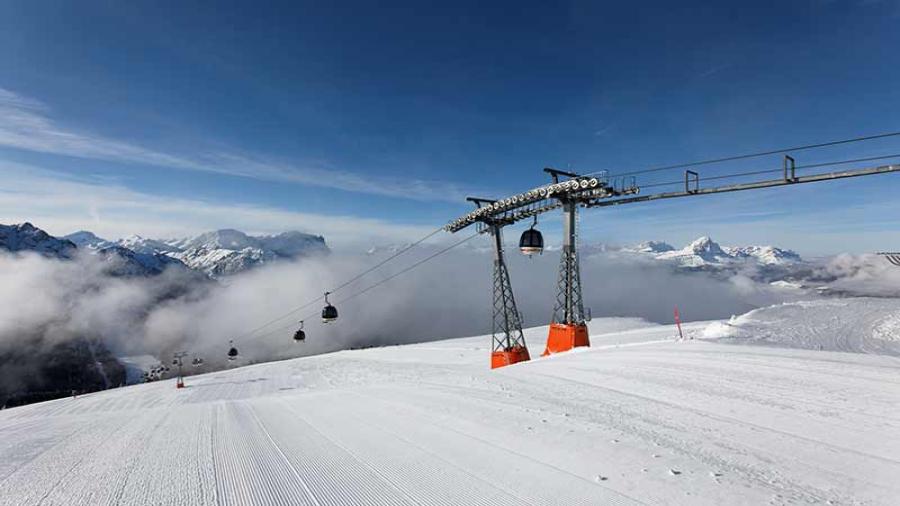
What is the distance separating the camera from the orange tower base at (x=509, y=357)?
2344cm

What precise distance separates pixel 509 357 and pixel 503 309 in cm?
323

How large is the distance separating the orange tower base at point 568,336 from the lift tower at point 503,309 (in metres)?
2.56

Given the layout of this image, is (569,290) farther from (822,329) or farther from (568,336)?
(822,329)

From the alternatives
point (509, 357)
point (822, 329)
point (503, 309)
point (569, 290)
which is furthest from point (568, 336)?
point (822, 329)

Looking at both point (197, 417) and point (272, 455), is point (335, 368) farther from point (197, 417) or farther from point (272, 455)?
point (272, 455)

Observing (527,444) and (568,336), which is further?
(568,336)

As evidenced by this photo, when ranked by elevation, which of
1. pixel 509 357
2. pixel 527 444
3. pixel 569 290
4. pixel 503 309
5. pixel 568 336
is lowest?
pixel 509 357

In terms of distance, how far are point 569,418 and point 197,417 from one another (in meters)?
8.45

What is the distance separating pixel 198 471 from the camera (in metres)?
5.60

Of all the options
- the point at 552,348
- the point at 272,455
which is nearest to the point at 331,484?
the point at 272,455

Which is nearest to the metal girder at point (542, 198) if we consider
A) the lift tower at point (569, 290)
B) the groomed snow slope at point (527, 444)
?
the lift tower at point (569, 290)

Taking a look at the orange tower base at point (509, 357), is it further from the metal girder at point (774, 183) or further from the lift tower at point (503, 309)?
the metal girder at point (774, 183)

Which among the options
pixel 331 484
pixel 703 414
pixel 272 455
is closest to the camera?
pixel 331 484

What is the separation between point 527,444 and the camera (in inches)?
239
